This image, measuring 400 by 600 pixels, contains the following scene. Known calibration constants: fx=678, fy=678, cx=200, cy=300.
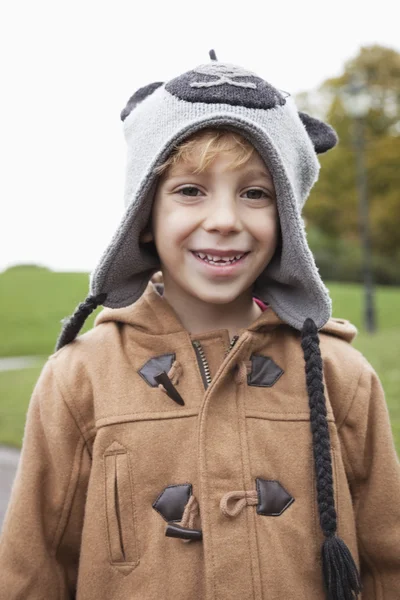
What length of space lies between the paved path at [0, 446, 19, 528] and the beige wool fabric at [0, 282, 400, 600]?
2676 millimetres

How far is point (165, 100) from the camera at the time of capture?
205 centimetres

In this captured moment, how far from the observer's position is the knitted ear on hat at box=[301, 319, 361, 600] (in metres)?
1.88

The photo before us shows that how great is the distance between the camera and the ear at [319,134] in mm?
2312

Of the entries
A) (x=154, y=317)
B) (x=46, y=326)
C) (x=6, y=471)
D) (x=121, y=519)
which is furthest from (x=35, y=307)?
(x=121, y=519)

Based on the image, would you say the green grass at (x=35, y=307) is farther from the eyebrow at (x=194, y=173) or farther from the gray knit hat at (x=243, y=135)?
the eyebrow at (x=194, y=173)

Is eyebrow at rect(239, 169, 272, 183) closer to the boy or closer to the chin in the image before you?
the boy

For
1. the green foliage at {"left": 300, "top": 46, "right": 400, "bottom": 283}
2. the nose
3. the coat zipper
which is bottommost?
the coat zipper

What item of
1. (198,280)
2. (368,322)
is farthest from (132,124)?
(368,322)

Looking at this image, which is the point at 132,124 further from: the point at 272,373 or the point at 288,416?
the point at 288,416

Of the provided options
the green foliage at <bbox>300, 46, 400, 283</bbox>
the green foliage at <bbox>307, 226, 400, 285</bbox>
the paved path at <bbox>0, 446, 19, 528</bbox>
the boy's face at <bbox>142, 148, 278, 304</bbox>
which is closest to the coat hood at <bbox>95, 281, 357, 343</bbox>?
the boy's face at <bbox>142, 148, 278, 304</bbox>

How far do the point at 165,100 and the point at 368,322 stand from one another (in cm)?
1341

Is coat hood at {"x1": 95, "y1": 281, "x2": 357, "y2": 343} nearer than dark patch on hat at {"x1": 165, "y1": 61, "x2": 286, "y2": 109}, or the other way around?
dark patch on hat at {"x1": 165, "y1": 61, "x2": 286, "y2": 109}

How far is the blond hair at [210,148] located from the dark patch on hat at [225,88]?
0.31ft

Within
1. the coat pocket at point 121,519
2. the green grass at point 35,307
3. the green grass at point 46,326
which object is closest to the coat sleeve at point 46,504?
the coat pocket at point 121,519
